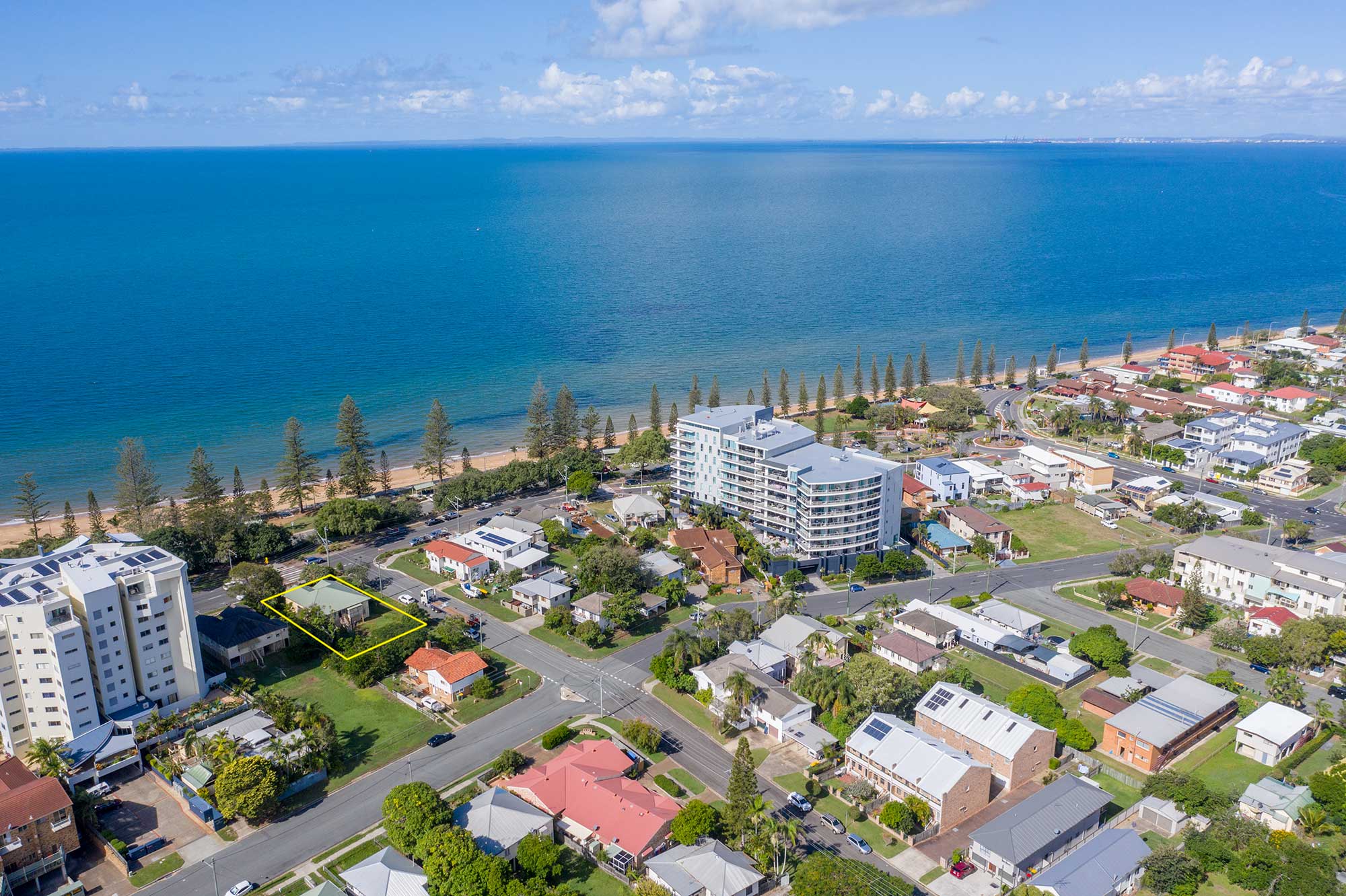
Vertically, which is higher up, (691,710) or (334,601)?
(334,601)

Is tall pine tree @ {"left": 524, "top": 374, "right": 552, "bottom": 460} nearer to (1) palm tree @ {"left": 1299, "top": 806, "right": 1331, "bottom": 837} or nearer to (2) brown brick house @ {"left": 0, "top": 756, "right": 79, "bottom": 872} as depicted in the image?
(2) brown brick house @ {"left": 0, "top": 756, "right": 79, "bottom": 872}

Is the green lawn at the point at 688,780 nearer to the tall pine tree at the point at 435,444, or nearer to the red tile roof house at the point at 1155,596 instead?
the red tile roof house at the point at 1155,596

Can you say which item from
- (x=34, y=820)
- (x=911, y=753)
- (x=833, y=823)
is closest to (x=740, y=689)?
(x=833, y=823)

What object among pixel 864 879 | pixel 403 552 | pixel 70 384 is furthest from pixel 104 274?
pixel 864 879

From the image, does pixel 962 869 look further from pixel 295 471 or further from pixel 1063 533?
pixel 295 471

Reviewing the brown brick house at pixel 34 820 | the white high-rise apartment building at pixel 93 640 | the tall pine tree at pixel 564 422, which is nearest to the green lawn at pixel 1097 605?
A: the tall pine tree at pixel 564 422

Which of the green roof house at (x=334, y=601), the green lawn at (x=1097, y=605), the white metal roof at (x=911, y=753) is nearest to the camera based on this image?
the white metal roof at (x=911, y=753)
